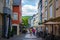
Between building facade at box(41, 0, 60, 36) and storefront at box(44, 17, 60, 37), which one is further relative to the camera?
building facade at box(41, 0, 60, 36)

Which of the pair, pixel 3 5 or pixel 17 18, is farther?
pixel 17 18

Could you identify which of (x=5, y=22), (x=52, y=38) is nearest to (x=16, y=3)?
(x=5, y=22)

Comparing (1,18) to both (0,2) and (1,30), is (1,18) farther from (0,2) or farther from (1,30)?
(0,2)

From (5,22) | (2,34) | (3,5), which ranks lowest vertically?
(2,34)

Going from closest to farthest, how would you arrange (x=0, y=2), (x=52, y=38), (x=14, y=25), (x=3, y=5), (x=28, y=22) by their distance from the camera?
1. (x=52, y=38)
2. (x=0, y=2)
3. (x=3, y=5)
4. (x=14, y=25)
5. (x=28, y=22)

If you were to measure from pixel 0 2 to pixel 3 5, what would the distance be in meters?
3.06

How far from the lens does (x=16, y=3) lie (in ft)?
201

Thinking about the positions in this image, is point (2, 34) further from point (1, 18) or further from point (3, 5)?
point (3, 5)

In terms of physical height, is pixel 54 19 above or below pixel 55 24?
above

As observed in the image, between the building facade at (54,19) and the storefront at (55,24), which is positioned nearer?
the storefront at (55,24)

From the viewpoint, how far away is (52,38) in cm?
A: 2516

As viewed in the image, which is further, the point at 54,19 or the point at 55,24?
the point at 54,19

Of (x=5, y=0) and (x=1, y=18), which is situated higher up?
(x=5, y=0)

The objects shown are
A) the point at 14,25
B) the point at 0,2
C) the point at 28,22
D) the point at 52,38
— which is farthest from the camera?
the point at 28,22
